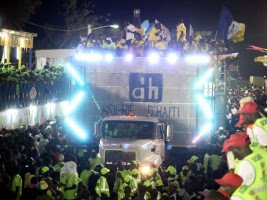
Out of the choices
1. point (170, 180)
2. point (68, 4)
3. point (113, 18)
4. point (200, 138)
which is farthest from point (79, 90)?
point (113, 18)

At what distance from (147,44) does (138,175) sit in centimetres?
705

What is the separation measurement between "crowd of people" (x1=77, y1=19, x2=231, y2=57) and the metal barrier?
3.92m

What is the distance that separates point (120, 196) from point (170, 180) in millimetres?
1218

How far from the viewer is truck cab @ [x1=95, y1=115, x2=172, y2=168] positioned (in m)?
13.7

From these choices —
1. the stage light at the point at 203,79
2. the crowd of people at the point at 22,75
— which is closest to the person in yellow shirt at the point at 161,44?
the stage light at the point at 203,79

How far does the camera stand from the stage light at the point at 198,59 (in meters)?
16.5

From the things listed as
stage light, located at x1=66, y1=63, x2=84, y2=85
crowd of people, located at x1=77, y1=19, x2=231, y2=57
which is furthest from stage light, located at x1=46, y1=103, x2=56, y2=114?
stage light, located at x1=66, y1=63, x2=84, y2=85

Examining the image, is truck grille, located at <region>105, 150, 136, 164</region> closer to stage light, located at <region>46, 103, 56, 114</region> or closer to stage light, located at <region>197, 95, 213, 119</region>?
stage light, located at <region>197, 95, 213, 119</region>

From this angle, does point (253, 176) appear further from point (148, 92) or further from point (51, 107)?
point (51, 107)

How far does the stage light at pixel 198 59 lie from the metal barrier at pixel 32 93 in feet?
23.3

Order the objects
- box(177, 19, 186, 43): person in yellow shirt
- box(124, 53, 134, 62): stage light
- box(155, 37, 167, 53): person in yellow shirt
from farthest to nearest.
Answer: box(177, 19, 186, 43): person in yellow shirt
box(155, 37, 167, 53): person in yellow shirt
box(124, 53, 134, 62): stage light

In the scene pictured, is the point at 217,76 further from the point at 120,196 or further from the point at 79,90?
the point at 120,196

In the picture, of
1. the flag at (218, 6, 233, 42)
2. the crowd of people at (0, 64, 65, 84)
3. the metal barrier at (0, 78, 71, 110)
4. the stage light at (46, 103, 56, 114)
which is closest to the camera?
the metal barrier at (0, 78, 71, 110)

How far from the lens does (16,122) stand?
20875 millimetres
